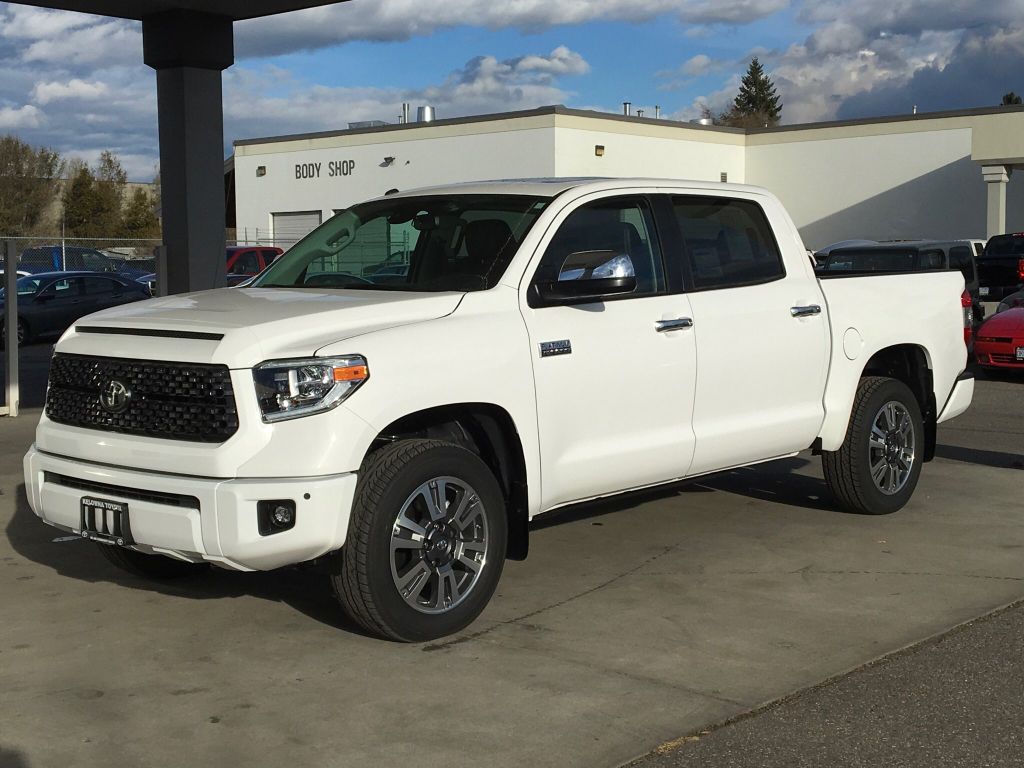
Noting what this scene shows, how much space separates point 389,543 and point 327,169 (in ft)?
148

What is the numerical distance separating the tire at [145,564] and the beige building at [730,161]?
35.4 metres

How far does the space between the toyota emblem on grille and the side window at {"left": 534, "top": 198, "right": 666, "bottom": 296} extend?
6.18ft

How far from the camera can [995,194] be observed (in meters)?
40.7

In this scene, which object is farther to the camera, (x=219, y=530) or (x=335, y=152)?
(x=335, y=152)

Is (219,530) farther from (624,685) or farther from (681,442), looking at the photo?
(681,442)

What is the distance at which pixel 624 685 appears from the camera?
507cm

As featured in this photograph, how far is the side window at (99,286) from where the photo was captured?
955 inches

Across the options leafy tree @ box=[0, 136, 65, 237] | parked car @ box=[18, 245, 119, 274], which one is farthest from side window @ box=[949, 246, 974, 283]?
leafy tree @ box=[0, 136, 65, 237]

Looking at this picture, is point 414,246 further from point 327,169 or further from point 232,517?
point 327,169

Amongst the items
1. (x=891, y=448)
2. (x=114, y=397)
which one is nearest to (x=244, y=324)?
(x=114, y=397)

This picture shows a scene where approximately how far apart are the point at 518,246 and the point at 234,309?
1.33 metres

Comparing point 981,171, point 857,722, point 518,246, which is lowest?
point 857,722

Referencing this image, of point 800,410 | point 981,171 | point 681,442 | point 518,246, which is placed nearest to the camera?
point 518,246

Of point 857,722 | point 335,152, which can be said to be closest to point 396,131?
point 335,152
